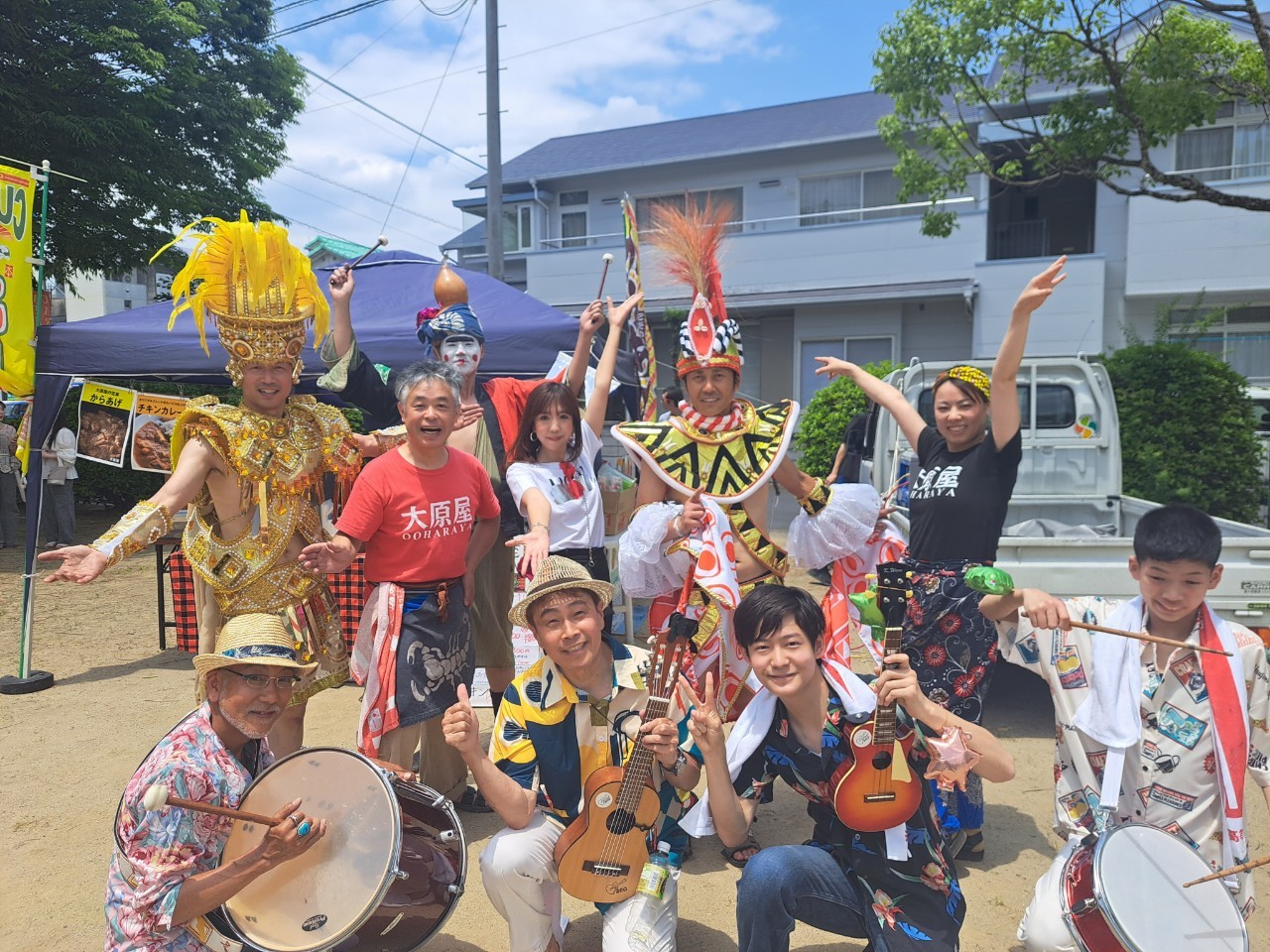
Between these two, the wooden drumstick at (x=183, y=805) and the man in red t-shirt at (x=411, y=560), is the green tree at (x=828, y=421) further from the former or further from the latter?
the wooden drumstick at (x=183, y=805)

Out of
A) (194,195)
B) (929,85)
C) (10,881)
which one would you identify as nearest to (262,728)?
(10,881)

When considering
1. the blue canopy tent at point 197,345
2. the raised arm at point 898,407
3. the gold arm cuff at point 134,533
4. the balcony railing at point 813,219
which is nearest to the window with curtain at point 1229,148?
the balcony railing at point 813,219

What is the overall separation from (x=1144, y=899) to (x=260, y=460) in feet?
9.10

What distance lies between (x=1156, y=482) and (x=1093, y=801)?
25.4ft

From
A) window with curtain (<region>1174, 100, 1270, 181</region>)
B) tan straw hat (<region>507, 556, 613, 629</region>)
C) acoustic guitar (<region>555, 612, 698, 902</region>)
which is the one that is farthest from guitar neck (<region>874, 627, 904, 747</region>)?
window with curtain (<region>1174, 100, 1270, 181</region>)

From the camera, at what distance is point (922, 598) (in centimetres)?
297

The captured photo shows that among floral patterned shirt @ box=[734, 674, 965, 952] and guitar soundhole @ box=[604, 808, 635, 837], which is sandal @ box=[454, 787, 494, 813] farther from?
floral patterned shirt @ box=[734, 674, 965, 952]

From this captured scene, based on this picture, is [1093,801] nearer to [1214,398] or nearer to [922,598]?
[922,598]

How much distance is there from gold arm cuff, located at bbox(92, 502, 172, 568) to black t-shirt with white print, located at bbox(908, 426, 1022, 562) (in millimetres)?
2462

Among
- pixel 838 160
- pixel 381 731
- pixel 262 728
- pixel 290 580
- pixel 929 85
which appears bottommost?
pixel 381 731

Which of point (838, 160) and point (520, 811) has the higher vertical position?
point (838, 160)

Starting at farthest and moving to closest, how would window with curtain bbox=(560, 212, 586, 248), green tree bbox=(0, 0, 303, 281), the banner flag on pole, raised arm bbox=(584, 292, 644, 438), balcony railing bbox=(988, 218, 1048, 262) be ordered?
window with curtain bbox=(560, 212, 586, 248) < balcony railing bbox=(988, 218, 1048, 262) < green tree bbox=(0, 0, 303, 281) < the banner flag on pole < raised arm bbox=(584, 292, 644, 438)

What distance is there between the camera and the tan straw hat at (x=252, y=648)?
204 cm

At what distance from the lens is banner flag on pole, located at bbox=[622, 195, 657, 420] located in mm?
4168
